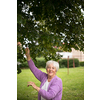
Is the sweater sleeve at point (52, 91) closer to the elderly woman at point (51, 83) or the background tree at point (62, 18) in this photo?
the elderly woman at point (51, 83)

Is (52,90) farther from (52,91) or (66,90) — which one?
(66,90)

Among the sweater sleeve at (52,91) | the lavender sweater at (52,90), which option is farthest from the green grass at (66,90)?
the sweater sleeve at (52,91)

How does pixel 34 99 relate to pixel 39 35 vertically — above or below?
below

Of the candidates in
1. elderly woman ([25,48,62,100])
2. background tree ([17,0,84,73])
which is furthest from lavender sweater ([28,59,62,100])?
background tree ([17,0,84,73])

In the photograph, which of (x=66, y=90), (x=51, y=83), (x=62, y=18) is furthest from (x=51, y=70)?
(x=66, y=90)

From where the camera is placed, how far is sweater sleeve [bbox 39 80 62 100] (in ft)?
3.93

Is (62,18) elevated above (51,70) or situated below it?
above

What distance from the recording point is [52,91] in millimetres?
1244
